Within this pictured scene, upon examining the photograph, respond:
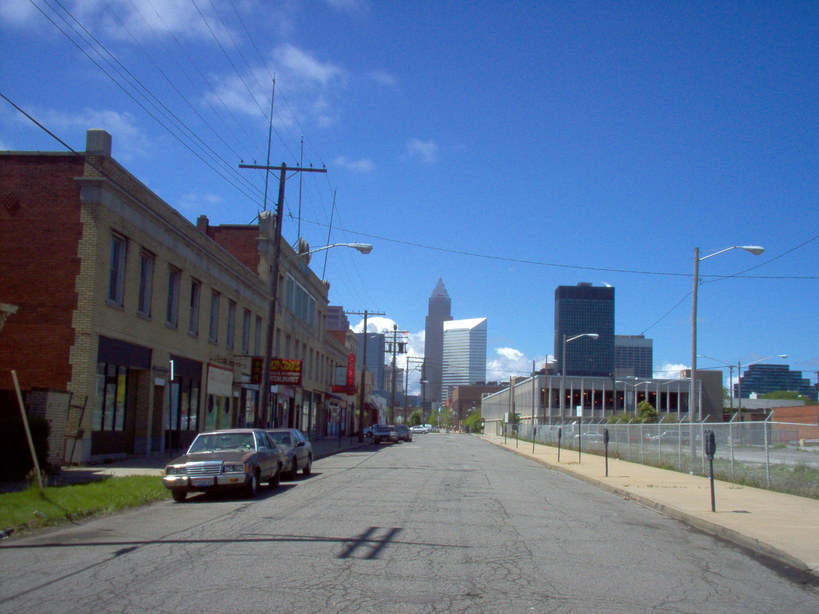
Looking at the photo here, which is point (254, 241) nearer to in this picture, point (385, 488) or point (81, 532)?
point (385, 488)

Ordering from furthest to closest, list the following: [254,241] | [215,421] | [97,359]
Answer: [254,241], [215,421], [97,359]

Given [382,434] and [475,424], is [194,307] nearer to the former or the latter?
[382,434]

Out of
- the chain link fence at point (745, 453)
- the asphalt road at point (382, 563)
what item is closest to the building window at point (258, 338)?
the chain link fence at point (745, 453)

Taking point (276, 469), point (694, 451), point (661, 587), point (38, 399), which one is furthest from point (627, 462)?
point (661, 587)

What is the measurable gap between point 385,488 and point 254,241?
2678 centimetres

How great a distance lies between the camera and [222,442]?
17734 mm

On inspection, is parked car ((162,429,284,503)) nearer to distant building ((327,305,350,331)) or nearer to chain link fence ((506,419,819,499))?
chain link fence ((506,419,819,499))

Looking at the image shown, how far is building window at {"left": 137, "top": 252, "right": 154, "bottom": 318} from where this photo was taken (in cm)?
2603

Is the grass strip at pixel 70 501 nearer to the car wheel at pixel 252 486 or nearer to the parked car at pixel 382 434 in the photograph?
the car wheel at pixel 252 486

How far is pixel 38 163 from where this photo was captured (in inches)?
898

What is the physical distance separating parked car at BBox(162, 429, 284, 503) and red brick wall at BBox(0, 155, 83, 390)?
6682 mm

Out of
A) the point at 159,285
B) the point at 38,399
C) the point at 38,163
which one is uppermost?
the point at 38,163

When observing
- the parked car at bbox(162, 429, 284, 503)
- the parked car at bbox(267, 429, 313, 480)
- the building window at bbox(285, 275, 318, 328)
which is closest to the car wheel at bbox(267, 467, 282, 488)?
the parked car at bbox(162, 429, 284, 503)

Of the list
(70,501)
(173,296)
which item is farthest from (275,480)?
(173,296)
